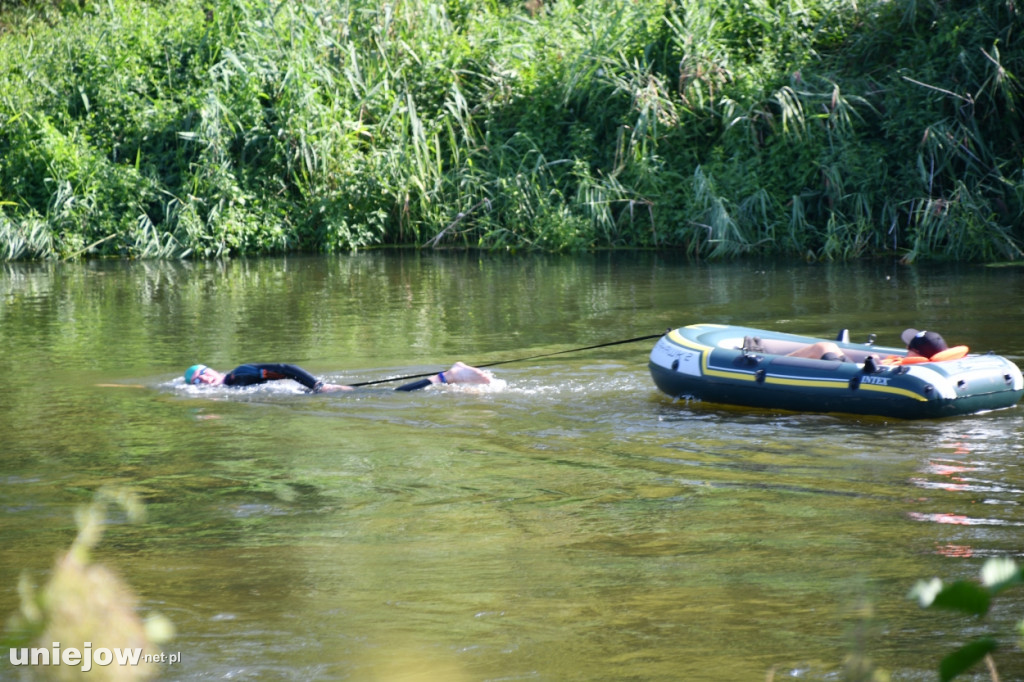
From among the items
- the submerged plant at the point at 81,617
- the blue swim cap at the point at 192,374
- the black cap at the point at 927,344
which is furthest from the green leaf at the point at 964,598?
the blue swim cap at the point at 192,374

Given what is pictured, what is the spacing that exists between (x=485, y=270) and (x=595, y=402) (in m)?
8.40

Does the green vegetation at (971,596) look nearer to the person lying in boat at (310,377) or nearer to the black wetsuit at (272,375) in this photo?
the person lying in boat at (310,377)

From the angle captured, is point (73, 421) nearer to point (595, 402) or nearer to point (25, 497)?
point (25, 497)

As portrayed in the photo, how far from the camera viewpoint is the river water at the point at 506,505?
3889 millimetres

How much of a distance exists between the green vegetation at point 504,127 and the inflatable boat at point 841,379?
8840 millimetres

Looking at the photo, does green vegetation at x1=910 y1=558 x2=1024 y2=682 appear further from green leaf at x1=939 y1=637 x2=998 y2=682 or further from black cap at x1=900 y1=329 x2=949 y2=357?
black cap at x1=900 y1=329 x2=949 y2=357

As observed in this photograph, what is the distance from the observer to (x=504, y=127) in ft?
64.8

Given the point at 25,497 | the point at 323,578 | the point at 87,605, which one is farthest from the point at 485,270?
the point at 87,605

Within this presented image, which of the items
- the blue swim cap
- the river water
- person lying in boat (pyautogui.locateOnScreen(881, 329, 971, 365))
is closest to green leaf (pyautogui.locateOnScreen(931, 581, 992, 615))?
the river water

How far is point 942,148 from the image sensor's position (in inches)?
639

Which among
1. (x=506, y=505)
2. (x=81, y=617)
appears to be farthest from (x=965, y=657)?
(x=506, y=505)

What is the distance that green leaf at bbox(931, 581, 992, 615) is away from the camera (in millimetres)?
1106

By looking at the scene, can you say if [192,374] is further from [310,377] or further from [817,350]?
[817,350]

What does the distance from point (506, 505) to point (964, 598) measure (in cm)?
454
